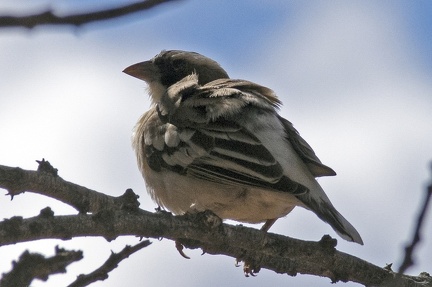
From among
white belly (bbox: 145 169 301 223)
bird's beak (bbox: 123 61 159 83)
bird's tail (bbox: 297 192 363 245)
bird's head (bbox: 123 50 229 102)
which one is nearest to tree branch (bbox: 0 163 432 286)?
bird's tail (bbox: 297 192 363 245)

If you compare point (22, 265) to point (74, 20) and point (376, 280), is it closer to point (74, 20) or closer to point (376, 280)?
point (74, 20)

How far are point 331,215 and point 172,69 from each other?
4.18 m

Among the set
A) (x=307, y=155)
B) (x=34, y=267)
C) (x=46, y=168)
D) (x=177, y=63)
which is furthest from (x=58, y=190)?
(x=177, y=63)

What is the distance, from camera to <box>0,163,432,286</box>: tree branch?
156 inches

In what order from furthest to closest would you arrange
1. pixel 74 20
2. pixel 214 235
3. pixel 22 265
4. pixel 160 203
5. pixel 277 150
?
1. pixel 160 203
2. pixel 277 150
3. pixel 214 235
4. pixel 22 265
5. pixel 74 20

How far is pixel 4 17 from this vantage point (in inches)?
62.6

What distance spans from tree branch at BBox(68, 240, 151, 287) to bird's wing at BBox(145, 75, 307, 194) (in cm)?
229

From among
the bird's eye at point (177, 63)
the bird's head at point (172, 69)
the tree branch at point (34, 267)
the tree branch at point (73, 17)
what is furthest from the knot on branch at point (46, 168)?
the bird's eye at point (177, 63)

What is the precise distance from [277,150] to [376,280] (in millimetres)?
1708

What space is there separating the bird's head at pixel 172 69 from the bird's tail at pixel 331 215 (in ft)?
11.7

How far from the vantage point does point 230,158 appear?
634 centimetres

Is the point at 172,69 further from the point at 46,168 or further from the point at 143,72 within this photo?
the point at 46,168

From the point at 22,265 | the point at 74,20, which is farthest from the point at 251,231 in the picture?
the point at 74,20

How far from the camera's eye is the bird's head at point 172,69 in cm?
935
